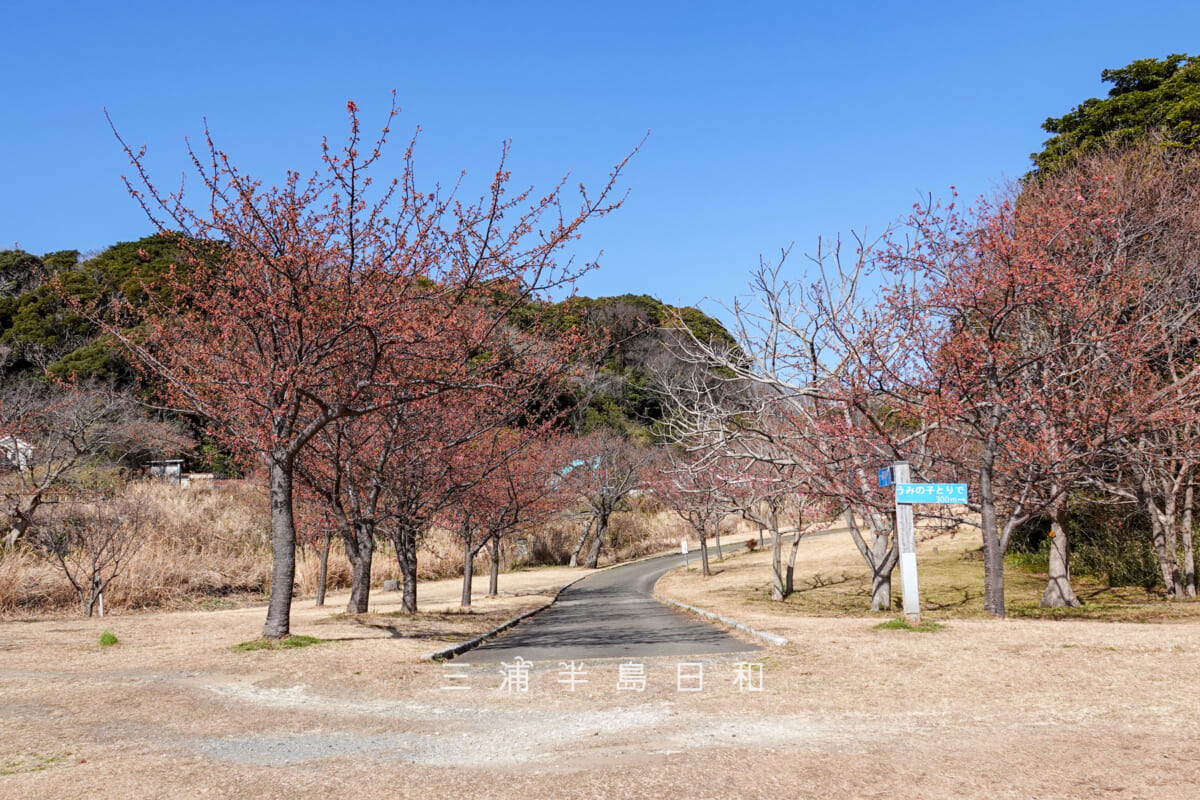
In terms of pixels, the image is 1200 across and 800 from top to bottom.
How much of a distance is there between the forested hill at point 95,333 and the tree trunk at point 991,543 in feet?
44.0

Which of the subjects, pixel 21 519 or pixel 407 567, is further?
pixel 21 519

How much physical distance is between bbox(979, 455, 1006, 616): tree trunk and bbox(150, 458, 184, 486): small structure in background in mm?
34228

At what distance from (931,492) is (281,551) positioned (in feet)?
33.0

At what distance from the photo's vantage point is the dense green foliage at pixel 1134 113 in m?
25.7

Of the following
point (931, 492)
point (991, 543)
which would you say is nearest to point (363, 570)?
point (931, 492)

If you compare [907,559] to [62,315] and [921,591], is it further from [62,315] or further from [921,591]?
[62,315]

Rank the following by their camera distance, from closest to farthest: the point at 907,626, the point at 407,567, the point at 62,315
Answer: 1. the point at 907,626
2. the point at 407,567
3. the point at 62,315

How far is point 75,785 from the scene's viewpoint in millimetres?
5328

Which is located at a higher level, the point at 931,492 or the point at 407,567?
the point at 931,492

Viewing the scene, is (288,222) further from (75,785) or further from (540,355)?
(75,785)

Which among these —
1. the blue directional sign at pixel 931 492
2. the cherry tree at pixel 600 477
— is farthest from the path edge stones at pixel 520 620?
the cherry tree at pixel 600 477

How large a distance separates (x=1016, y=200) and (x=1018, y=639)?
1701cm

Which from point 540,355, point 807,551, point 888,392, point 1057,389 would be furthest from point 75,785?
point 807,551

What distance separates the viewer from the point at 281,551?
1220 cm
